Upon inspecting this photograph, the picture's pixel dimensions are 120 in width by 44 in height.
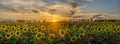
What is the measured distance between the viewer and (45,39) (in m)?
8.81

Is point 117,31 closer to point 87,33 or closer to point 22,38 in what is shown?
point 87,33

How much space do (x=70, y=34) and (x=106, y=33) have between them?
1.01m

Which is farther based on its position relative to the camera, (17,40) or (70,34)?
(70,34)

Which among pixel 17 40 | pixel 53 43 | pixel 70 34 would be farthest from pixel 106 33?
pixel 17 40

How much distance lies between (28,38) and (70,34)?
1.33 m

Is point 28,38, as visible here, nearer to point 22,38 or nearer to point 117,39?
point 22,38

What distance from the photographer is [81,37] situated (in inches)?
358

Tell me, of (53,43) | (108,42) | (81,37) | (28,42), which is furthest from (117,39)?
(28,42)

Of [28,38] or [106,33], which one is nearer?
[28,38]

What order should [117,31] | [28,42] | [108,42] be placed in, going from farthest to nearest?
[117,31]
[108,42]
[28,42]

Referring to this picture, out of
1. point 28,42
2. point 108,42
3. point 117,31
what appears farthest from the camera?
point 117,31

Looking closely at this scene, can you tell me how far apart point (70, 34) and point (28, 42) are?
1.57 m

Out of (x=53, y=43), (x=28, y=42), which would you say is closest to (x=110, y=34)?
(x=53, y=43)

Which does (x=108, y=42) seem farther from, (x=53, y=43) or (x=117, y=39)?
(x=53, y=43)
